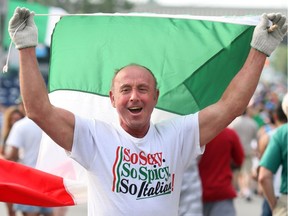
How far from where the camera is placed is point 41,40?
12.3 meters

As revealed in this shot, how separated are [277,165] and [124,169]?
2.70 m

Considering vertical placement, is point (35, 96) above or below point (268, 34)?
below

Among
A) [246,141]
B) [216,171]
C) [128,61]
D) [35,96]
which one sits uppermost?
[246,141]

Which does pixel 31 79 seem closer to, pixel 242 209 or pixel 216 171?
pixel 216 171

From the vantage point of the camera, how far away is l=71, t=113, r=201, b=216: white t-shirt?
4.85 m

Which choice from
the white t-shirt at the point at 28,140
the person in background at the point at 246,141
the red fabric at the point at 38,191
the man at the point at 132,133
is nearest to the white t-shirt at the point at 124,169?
the man at the point at 132,133

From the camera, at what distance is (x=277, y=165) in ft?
24.0

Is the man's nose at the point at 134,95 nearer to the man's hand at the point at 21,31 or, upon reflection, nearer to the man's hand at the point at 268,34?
the man's hand at the point at 21,31

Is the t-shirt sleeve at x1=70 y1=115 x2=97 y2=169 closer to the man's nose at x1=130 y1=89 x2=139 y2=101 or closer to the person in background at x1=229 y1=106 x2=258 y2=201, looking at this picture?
the man's nose at x1=130 y1=89 x2=139 y2=101

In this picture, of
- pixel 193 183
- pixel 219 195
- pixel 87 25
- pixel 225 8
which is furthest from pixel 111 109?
pixel 225 8

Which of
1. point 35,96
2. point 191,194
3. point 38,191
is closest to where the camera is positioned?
point 35,96

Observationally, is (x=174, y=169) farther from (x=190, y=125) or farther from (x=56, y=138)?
(x=56, y=138)

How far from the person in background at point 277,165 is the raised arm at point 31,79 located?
9.45ft

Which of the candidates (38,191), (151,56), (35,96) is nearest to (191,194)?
(151,56)
